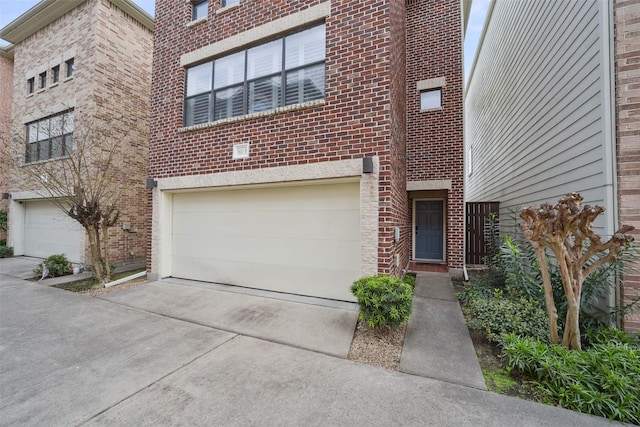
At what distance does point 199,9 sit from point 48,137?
7.78 metres

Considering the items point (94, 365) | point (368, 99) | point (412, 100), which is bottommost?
Result: point (94, 365)

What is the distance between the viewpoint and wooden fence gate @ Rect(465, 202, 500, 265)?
8242 mm

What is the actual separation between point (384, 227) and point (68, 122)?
436 inches

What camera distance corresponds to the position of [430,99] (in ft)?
26.8

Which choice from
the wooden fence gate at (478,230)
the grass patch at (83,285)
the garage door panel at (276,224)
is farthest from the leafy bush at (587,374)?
the grass patch at (83,285)

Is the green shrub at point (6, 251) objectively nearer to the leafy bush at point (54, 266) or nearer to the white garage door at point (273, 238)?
the leafy bush at point (54, 266)

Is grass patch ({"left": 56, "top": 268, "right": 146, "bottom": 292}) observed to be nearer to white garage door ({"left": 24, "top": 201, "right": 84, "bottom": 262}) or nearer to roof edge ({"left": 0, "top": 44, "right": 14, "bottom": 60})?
white garage door ({"left": 24, "top": 201, "right": 84, "bottom": 262})

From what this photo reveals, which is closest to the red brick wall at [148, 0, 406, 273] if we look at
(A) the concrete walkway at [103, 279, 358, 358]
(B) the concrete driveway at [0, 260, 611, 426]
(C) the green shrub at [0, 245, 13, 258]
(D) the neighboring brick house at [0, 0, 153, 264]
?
(A) the concrete walkway at [103, 279, 358, 358]

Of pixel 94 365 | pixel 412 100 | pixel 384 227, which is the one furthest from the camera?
pixel 412 100

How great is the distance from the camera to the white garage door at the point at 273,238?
4.84 meters

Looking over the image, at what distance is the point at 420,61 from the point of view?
8.23m

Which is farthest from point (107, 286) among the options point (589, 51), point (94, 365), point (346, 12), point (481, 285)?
point (589, 51)

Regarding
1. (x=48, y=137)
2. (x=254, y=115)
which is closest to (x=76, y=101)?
(x=48, y=137)

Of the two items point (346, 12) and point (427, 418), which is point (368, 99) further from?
point (427, 418)
